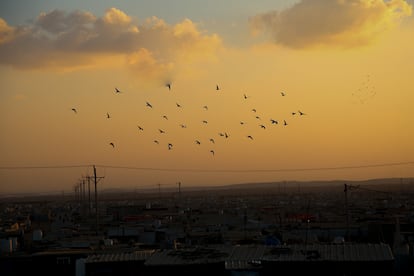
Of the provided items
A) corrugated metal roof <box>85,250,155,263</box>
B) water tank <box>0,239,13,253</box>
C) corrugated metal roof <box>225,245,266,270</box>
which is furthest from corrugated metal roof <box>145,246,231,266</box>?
water tank <box>0,239,13,253</box>

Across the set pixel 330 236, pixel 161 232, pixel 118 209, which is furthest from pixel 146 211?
pixel 330 236

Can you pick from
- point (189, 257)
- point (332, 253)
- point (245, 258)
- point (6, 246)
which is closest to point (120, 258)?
point (189, 257)

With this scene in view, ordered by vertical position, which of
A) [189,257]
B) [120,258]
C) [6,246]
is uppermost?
[189,257]

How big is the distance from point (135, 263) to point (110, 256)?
901mm

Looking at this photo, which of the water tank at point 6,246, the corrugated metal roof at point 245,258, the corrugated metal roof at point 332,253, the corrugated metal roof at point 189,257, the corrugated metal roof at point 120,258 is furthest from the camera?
the water tank at point 6,246

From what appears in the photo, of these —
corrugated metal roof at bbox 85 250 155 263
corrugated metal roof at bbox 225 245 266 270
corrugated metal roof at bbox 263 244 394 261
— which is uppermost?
corrugated metal roof at bbox 263 244 394 261

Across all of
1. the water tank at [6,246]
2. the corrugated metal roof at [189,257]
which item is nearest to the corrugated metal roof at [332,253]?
the corrugated metal roof at [189,257]

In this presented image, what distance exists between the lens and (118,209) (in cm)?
5281

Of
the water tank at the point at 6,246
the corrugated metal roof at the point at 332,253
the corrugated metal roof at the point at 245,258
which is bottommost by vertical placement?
the water tank at the point at 6,246

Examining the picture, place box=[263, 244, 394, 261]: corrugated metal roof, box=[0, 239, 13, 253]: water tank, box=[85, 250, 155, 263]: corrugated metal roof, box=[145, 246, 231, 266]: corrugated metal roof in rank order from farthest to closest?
1. box=[0, 239, 13, 253]: water tank
2. box=[85, 250, 155, 263]: corrugated metal roof
3. box=[145, 246, 231, 266]: corrugated metal roof
4. box=[263, 244, 394, 261]: corrugated metal roof

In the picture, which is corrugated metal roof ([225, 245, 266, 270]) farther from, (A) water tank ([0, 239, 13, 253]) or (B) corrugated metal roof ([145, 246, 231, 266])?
(A) water tank ([0, 239, 13, 253])

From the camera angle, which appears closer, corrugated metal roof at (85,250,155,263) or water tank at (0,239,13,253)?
corrugated metal roof at (85,250,155,263)

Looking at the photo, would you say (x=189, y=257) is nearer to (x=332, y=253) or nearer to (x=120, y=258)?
(x=120, y=258)

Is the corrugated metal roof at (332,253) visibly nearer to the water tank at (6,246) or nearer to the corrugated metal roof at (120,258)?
the corrugated metal roof at (120,258)
